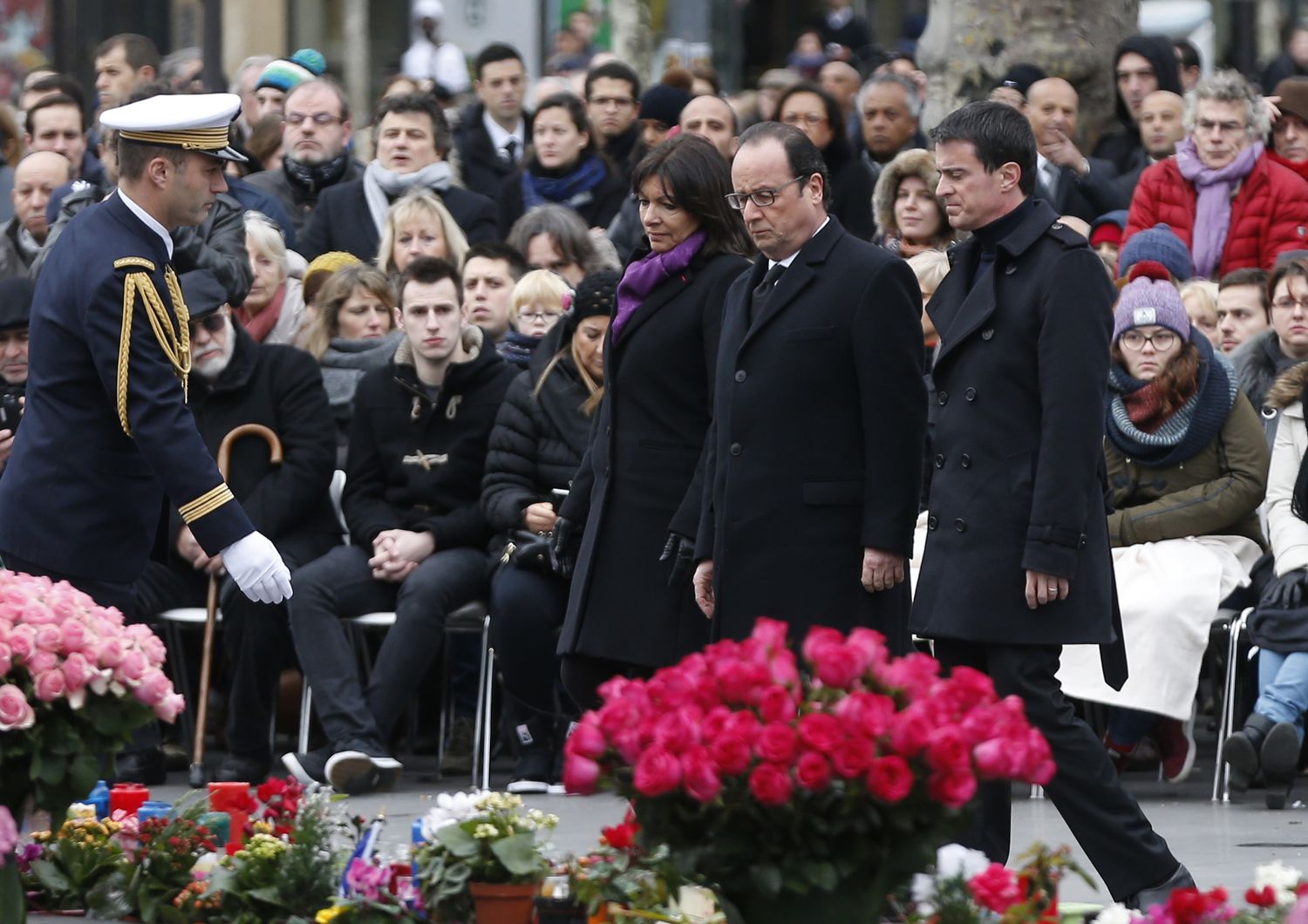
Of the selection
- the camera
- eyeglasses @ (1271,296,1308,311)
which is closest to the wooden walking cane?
the camera

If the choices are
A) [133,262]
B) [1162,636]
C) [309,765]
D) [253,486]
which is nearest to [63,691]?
[133,262]

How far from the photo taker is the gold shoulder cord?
6.82 metres

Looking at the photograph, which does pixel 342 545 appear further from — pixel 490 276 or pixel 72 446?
pixel 72 446

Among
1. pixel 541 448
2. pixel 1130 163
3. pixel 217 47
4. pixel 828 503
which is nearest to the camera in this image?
pixel 828 503

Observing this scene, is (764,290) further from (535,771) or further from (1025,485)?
(535,771)

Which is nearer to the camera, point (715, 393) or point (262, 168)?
point (715, 393)

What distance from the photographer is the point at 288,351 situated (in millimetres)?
10352

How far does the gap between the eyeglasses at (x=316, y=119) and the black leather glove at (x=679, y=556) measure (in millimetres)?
5885

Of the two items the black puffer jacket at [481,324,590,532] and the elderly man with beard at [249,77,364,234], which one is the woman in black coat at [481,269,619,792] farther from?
the elderly man with beard at [249,77,364,234]

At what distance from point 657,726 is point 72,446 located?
114 inches

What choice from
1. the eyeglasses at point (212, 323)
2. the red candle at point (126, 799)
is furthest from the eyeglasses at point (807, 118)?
the red candle at point (126, 799)

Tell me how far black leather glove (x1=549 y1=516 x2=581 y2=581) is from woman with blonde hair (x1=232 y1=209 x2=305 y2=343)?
3.39 meters

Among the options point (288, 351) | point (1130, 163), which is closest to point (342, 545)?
point (288, 351)

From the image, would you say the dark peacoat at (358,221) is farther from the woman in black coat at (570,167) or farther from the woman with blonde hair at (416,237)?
the woman with blonde hair at (416,237)
